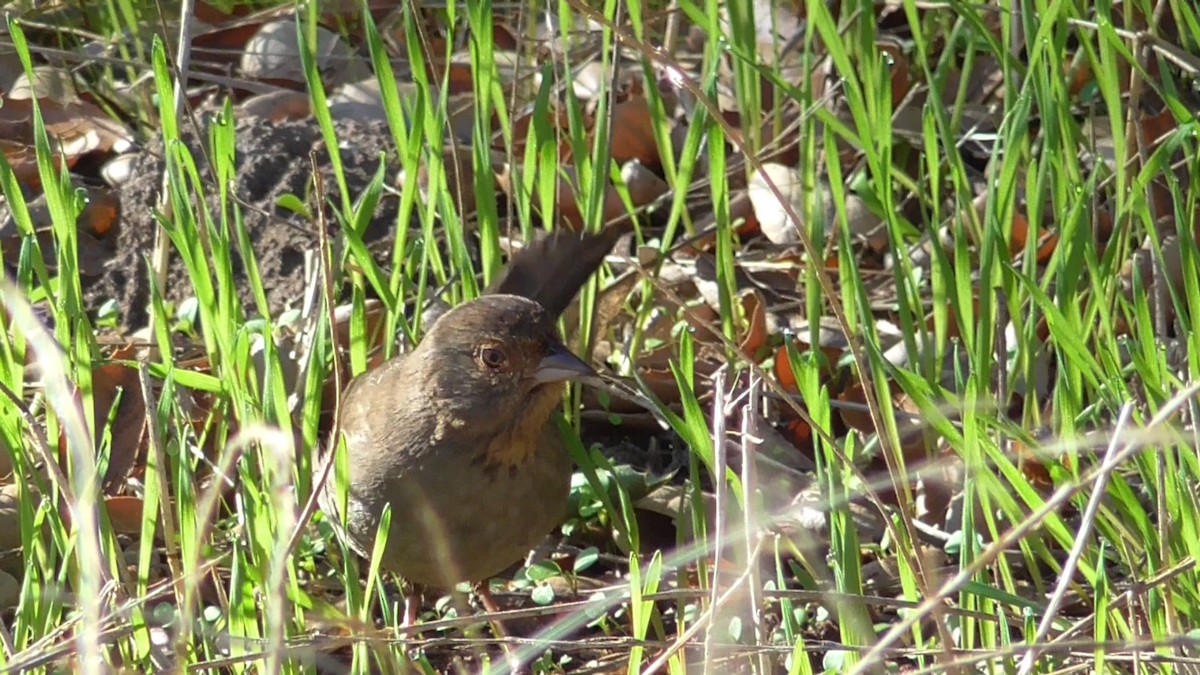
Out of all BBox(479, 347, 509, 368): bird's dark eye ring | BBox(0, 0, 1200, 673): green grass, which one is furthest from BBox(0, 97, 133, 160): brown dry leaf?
BBox(479, 347, 509, 368): bird's dark eye ring

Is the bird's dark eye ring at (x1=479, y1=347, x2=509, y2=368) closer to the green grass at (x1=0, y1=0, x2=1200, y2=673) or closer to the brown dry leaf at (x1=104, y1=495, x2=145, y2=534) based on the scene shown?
the green grass at (x1=0, y1=0, x2=1200, y2=673)

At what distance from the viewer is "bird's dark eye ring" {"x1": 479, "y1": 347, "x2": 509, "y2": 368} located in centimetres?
331

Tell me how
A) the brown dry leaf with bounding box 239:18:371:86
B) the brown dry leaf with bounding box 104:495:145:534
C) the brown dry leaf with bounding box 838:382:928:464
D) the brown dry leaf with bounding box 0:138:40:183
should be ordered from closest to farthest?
the brown dry leaf with bounding box 104:495:145:534 < the brown dry leaf with bounding box 838:382:928:464 < the brown dry leaf with bounding box 0:138:40:183 < the brown dry leaf with bounding box 239:18:371:86

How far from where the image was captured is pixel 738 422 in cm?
371

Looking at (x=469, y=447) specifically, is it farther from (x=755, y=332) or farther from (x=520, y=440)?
(x=755, y=332)

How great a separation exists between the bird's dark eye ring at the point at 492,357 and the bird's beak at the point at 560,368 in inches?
3.0

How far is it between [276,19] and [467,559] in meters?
2.41

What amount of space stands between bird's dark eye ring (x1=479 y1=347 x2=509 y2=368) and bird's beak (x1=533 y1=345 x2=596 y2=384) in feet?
0.25

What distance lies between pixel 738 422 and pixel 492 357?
2.24 feet

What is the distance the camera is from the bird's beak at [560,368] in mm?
3270

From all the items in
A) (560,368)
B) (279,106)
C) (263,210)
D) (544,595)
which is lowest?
Answer: (544,595)

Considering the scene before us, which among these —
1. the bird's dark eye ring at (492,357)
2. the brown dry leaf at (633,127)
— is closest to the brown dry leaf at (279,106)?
the brown dry leaf at (633,127)

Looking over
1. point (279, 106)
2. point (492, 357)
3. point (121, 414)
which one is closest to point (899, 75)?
point (279, 106)

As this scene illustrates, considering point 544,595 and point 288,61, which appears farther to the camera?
point 288,61
